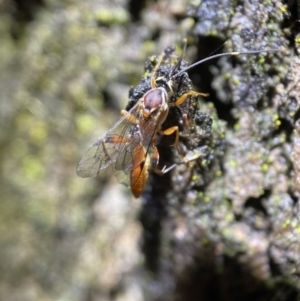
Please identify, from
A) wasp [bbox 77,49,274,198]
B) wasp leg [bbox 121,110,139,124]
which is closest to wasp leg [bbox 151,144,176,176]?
wasp [bbox 77,49,274,198]

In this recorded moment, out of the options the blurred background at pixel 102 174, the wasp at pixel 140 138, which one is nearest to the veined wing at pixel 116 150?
the wasp at pixel 140 138

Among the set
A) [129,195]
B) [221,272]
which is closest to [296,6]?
[221,272]

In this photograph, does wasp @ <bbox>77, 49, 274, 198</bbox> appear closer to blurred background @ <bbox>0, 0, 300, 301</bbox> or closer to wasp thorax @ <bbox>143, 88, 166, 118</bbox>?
wasp thorax @ <bbox>143, 88, 166, 118</bbox>

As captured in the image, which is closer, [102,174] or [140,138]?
[140,138]

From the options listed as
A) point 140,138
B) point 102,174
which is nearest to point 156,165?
point 140,138

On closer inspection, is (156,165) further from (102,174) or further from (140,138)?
(102,174)

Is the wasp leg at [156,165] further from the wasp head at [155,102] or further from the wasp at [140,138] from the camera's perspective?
the wasp head at [155,102]
